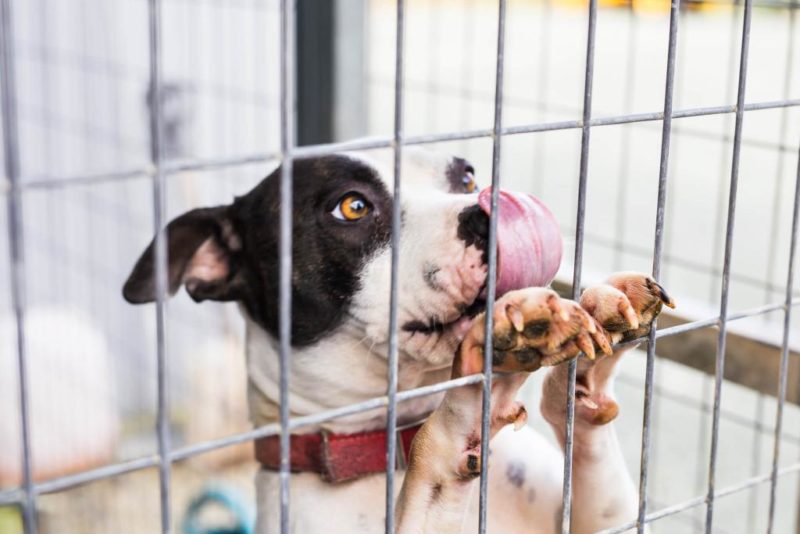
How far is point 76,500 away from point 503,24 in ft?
8.45

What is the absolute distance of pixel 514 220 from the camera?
120 cm

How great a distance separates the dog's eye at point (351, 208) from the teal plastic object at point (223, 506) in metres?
1.36

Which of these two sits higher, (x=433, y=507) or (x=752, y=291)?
(x=433, y=507)

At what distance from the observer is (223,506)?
9.21ft

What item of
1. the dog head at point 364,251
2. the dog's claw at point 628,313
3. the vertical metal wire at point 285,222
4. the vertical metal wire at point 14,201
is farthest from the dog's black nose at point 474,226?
the vertical metal wire at point 14,201

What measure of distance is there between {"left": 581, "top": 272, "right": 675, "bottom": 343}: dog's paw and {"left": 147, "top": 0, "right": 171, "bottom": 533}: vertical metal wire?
0.52m

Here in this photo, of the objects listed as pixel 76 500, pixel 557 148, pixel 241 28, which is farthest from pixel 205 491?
pixel 557 148

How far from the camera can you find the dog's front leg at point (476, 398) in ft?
3.54

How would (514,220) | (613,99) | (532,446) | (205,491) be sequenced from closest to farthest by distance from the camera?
1. (514,220)
2. (532,446)
3. (205,491)
4. (613,99)

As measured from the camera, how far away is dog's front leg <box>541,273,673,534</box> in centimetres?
119

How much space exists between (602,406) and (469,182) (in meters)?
0.54

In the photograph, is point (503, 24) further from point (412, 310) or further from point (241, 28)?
point (241, 28)

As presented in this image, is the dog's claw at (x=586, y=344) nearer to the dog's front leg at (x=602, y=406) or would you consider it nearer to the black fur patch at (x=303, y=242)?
the dog's front leg at (x=602, y=406)

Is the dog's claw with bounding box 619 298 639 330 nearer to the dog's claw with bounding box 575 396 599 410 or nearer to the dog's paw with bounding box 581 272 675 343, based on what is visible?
the dog's paw with bounding box 581 272 675 343
